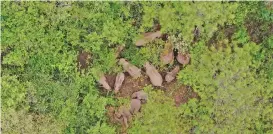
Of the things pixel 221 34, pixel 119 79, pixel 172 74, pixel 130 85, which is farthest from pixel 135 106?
pixel 221 34

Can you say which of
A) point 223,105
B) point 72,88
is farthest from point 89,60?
point 223,105

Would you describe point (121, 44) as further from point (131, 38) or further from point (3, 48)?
point (3, 48)

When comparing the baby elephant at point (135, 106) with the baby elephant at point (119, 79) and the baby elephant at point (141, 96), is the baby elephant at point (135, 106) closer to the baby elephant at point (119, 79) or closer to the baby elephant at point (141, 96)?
the baby elephant at point (141, 96)

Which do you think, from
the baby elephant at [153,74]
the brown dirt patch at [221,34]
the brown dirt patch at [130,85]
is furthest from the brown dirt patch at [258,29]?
the brown dirt patch at [130,85]

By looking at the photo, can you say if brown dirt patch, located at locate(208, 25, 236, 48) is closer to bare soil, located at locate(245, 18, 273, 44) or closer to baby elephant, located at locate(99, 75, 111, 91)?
bare soil, located at locate(245, 18, 273, 44)

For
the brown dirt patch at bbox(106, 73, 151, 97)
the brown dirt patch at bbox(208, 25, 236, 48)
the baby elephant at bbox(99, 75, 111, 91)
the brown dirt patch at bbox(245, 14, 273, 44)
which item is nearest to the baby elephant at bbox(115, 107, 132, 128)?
the brown dirt patch at bbox(106, 73, 151, 97)

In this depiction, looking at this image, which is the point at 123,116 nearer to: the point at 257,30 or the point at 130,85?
the point at 130,85
